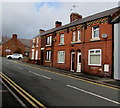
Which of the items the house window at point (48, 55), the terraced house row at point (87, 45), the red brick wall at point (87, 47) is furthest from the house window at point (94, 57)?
the house window at point (48, 55)

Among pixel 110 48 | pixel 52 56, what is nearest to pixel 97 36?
pixel 110 48

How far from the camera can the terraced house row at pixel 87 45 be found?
46.2 feet

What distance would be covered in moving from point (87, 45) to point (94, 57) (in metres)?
1.93

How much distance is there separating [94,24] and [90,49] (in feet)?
10.2

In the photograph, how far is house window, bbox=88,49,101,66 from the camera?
15109 mm

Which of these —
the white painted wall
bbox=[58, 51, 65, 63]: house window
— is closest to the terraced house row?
bbox=[58, 51, 65, 63]: house window

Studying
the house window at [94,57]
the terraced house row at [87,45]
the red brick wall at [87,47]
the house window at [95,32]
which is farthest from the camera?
the house window at [95,32]

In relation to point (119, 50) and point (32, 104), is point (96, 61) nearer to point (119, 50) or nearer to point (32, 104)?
point (119, 50)

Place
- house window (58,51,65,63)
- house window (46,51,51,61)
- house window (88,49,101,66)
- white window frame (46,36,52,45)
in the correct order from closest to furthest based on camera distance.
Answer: house window (88,49,101,66) < house window (58,51,65,63) < house window (46,51,51,61) < white window frame (46,36,52,45)

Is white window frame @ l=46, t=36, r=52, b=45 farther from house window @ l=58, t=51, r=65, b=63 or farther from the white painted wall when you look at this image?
the white painted wall

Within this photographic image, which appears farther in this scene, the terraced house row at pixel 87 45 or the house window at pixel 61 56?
the house window at pixel 61 56

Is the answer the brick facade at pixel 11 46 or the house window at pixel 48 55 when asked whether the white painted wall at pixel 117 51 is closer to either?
Answer: the house window at pixel 48 55

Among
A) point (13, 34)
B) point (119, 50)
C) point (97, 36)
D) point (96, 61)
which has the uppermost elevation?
point (13, 34)

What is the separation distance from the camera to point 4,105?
215 inches
